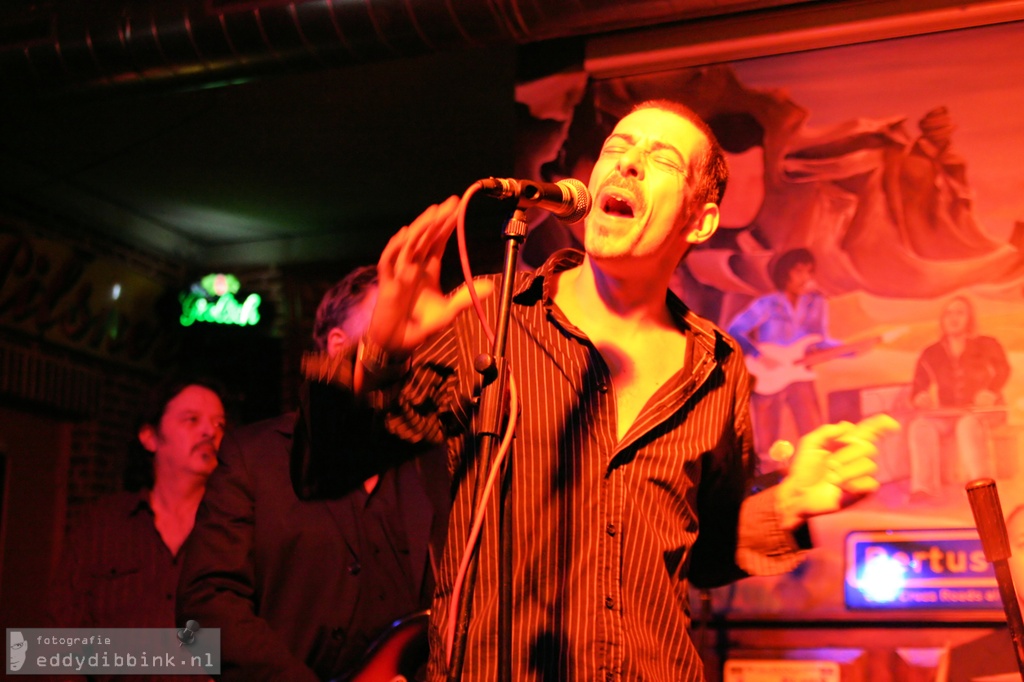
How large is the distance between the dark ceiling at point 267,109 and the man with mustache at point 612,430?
5.75ft

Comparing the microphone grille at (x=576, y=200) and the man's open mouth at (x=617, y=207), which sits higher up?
the man's open mouth at (x=617, y=207)

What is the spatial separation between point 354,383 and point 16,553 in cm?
632

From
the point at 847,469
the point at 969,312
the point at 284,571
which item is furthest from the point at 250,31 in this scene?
the point at 847,469

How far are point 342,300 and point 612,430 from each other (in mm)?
1605

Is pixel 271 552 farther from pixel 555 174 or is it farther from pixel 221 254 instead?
pixel 221 254

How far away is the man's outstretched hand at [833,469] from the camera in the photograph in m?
2.03

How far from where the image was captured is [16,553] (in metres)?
7.11

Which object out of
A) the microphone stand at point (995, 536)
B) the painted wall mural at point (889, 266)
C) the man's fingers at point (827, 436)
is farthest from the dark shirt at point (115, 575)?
the microphone stand at point (995, 536)

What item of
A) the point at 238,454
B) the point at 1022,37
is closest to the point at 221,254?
the point at 238,454

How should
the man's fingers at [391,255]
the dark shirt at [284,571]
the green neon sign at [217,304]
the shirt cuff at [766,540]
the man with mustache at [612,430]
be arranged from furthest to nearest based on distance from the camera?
the green neon sign at [217,304] → the dark shirt at [284,571] → the shirt cuff at [766,540] → the man with mustache at [612,430] → the man's fingers at [391,255]

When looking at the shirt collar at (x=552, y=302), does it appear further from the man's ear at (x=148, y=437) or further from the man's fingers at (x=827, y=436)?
the man's ear at (x=148, y=437)

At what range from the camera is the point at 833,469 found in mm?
2072

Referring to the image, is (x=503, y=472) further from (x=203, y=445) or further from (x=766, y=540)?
(x=203, y=445)

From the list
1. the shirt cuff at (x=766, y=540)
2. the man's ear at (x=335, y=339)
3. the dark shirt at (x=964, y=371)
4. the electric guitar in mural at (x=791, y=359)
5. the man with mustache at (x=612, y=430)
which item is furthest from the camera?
the electric guitar in mural at (x=791, y=359)
